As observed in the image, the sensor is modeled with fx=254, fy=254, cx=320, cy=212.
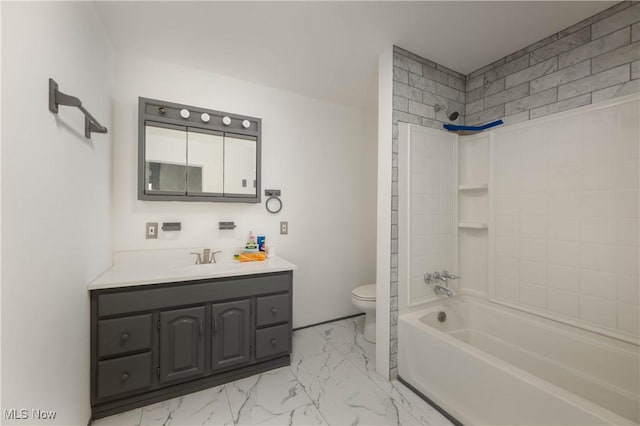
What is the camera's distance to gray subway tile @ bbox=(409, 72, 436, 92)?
1.98 m

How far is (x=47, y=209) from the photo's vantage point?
99 cm

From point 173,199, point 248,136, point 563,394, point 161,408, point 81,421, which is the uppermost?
point 248,136

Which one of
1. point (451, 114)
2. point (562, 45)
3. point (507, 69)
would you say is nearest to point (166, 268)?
point (451, 114)

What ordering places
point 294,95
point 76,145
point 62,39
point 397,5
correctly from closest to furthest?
point 62,39 < point 76,145 < point 397,5 < point 294,95

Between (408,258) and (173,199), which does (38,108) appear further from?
(408,258)

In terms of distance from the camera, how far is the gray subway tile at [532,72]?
180 cm

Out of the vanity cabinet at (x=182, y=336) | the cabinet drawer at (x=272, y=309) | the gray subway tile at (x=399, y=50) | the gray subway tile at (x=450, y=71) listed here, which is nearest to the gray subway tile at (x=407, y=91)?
the gray subway tile at (x=399, y=50)

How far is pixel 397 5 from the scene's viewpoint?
4.99 ft

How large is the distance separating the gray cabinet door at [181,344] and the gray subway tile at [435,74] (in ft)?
8.12

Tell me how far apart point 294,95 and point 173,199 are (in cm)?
156

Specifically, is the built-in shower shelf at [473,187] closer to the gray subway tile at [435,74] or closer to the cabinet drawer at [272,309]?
the gray subway tile at [435,74]

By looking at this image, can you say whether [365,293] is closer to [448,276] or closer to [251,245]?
[448,276]

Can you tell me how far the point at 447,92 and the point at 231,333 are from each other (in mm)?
2637

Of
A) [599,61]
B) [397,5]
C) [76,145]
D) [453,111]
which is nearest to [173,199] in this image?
[76,145]
